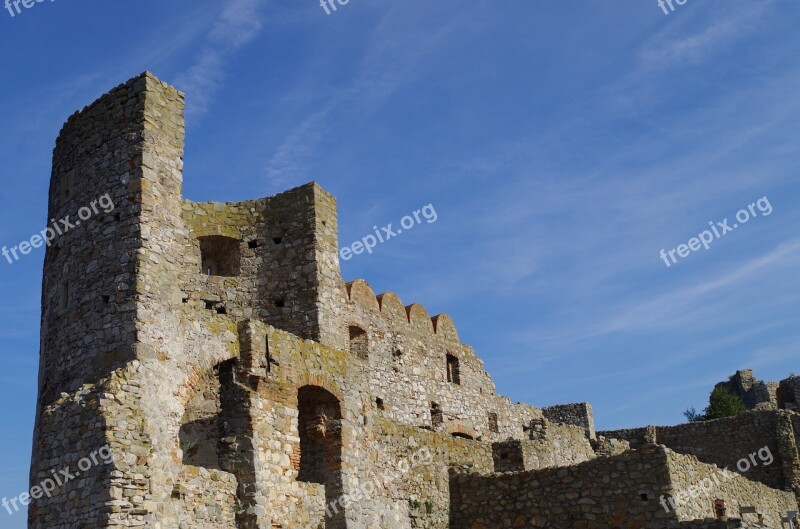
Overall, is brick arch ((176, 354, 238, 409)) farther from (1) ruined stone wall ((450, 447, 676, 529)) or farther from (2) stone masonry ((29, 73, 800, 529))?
(1) ruined stone wall ((450, 447, 676, 529))

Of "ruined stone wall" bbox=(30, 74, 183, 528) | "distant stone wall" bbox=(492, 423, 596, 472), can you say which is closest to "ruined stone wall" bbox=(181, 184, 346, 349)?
"ruined stone wall" bbox=(30, 74, 183, 528)

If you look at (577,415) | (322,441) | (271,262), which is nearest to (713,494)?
(322,441)

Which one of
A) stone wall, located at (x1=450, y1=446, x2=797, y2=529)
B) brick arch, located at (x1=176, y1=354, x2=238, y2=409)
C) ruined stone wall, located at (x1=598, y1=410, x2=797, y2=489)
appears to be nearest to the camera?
brick arch, located at (x1=176, y1=354, x2=238, y2=409)

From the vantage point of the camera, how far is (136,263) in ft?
52.3

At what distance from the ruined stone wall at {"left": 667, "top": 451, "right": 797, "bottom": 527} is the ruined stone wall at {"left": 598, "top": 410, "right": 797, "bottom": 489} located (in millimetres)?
2566

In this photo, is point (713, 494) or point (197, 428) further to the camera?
point (713, 494)

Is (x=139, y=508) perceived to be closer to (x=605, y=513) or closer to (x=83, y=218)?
(x=83, y=218)

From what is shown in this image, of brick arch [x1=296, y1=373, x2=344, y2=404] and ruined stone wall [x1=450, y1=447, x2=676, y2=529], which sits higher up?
brick arch [x1=296, y1=373, x2=344, y2=404]

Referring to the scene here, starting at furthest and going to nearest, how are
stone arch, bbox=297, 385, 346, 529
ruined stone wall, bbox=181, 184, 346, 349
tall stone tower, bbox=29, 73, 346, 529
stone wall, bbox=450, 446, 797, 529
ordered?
1. ruined stone wall, bbox=181, 184, 346, 349
2. stone wall, bbox=450, 446, 797, 529
3. stone arch, bbox=297, 385, 346, 529
4. tall stone tower, bbox=29, 73, 346, 529

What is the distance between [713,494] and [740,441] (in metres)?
9.79

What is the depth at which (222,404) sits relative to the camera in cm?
1461

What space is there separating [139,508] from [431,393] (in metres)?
14.7

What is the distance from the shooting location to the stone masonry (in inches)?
516

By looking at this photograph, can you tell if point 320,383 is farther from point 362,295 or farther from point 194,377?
point 362,295
